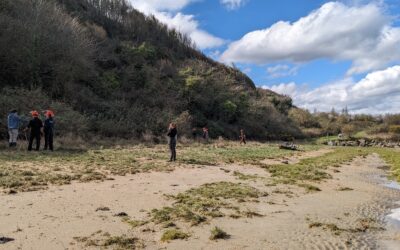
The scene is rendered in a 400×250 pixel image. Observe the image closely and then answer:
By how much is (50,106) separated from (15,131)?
894 cm

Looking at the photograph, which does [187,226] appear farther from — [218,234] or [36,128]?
[36,128]

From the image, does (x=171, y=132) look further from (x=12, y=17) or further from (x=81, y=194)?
(x=12, y=17)

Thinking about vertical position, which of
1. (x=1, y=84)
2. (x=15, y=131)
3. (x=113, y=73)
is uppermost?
(x=113, y=73)

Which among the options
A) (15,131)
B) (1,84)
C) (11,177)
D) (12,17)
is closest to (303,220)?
(11,177)

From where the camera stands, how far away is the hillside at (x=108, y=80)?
31312 mm

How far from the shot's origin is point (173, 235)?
25.2 feet

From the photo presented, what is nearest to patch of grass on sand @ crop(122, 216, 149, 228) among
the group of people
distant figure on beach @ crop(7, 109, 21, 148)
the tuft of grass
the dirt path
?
the dirt path

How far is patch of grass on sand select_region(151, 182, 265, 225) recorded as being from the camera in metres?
9.01

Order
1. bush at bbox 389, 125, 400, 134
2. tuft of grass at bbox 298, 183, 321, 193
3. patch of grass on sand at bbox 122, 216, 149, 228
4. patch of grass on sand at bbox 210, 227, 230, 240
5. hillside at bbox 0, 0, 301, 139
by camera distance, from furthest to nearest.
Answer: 1. bush at bbox 389, 125, 400, 134
2. hillside at bbox 0, 0, 301, 139
3. tuft of grass at bbox 298, 183, 321, 193
4. patch of grass on sand at bbox 122, 216, 149, 228
5. patch of grass on sand at bbox 210, 227, 230, 240

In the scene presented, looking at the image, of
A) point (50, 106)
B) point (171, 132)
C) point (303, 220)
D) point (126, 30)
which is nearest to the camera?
point (303, 220)

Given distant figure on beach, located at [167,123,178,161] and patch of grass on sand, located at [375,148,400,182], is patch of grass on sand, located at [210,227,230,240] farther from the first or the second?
patch of grass on sand, located at [375,148,400,182]

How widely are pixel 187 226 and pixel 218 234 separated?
0.80 metres

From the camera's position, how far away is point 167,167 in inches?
675

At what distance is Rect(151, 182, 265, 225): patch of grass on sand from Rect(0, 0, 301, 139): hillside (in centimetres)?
1559
